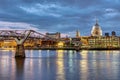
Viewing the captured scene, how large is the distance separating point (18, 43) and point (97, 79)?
2301 inches

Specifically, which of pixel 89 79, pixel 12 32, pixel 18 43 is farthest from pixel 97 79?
pixel 12 32

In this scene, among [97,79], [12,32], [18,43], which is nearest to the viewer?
[97,79]

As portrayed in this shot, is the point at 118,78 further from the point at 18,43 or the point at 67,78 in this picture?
the point at 18,43

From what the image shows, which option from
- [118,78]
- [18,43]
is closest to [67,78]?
[118,78]

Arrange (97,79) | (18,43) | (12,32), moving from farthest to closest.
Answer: (12,32) → (18,43) → (97,79)

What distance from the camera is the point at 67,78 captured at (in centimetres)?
3766

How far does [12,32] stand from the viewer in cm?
10369

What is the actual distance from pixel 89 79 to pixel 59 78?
364cm

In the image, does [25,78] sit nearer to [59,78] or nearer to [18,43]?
[59,78]

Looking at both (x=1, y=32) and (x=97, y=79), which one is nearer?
(x=97, y=79)

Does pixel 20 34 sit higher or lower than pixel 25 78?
higher

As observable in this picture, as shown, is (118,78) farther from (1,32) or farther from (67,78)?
(1,32)

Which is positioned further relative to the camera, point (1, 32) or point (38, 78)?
point (1, 32)

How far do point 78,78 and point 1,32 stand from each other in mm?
72106
